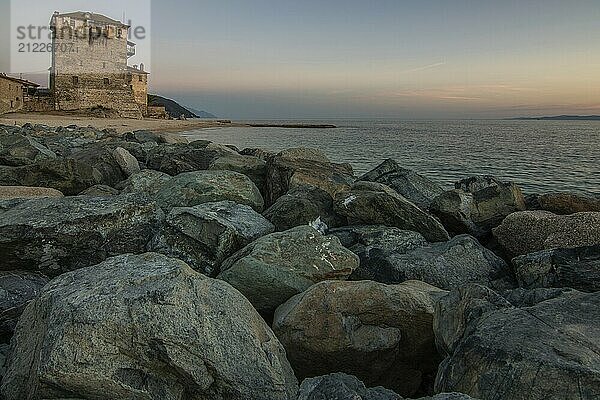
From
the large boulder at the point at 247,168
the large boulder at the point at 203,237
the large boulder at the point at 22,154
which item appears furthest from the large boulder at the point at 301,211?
the large boulder at the point at 22,154

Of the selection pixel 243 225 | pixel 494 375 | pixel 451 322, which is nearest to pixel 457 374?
pixel 494 375

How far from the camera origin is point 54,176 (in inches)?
329

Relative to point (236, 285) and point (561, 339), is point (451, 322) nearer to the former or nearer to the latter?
point (561, 339)

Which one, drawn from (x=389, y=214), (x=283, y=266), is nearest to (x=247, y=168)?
(x=389, y=214)

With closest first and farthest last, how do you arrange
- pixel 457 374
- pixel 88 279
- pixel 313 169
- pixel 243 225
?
pixel 457 374 → pixel 88 279 → pixel 243 225 → pixel 313 169

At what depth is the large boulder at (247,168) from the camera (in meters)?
9.43

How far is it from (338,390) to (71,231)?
3.68 metres

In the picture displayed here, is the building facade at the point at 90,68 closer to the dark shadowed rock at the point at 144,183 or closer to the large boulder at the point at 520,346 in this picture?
the dark shadowed rock at the point at 144,183

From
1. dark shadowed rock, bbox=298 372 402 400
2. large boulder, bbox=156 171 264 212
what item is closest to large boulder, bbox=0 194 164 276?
large boulder, bbox=156 171 264 212

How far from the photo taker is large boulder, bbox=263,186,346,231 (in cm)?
672

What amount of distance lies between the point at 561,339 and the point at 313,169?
253 inches

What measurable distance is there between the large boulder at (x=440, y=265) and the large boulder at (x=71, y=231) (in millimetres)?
2452

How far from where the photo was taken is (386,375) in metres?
4.17

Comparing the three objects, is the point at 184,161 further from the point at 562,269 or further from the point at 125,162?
the point at 562,269
